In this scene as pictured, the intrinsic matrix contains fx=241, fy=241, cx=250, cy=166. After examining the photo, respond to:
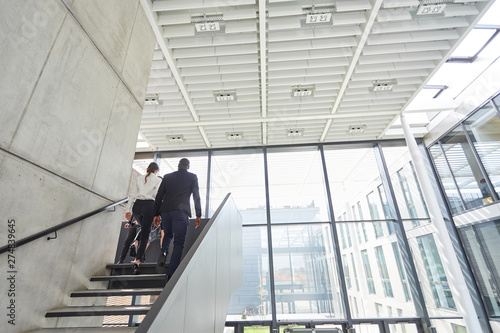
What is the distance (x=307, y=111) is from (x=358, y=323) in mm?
5249

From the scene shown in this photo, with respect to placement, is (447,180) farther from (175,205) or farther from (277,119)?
(175,205)

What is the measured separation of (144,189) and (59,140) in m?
1.20

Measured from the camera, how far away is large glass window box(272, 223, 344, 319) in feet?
19.1

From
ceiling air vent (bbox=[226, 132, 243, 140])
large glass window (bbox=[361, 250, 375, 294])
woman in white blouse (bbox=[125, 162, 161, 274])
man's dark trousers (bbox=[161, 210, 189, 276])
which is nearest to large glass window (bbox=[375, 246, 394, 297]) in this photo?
large glass window (bbox=[361, 250, 375, 294])

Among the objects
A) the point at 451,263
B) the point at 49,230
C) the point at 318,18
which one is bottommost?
the point at 451,263

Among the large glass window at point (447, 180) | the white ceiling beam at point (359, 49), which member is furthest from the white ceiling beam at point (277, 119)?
the large glass window at point (447, 180)

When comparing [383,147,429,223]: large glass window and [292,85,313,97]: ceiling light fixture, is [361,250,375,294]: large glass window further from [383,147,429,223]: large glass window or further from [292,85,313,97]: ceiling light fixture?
[292,85,313,97]: ceiling light fixture

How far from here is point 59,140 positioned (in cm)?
215

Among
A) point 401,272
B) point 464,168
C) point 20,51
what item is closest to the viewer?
point 20,51

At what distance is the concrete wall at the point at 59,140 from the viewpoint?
171 centimetres

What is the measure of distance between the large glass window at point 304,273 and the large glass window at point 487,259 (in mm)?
3156

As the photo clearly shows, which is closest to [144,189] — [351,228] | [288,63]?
[288,63]

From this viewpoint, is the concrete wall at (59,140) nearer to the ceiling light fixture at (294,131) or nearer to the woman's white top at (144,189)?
the woman's white top at (144,189)

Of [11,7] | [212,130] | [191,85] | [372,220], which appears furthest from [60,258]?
[372,220]
